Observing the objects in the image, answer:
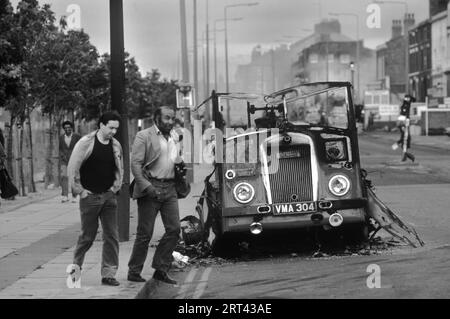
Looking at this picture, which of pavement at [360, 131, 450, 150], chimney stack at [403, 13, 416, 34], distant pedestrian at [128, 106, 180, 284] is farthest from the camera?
chimney stack at [403, 13, 416, 34]

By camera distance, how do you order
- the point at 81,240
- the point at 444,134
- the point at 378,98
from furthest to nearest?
the point at 378,98, the point at 444,134, the point at 81,240

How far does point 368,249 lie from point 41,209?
9263mm

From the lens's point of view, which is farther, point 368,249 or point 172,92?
point 172,92

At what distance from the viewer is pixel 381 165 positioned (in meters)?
36.9

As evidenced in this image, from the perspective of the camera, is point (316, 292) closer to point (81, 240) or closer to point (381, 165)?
point (81, 240)

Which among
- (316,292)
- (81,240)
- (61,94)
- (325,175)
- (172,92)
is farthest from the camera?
(172,92)

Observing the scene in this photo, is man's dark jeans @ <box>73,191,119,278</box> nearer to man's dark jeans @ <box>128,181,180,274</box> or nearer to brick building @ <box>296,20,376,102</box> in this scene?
man's dark jeans @ <box>128,181,180,274</box>

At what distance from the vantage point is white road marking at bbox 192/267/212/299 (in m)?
10.4

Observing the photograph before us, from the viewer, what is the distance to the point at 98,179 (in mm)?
10703

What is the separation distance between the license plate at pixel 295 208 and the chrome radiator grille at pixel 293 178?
0.09 meters

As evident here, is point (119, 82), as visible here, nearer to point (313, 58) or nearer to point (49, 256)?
point (49, 256)

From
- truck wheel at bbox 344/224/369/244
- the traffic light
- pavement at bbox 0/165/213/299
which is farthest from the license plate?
the traffic light

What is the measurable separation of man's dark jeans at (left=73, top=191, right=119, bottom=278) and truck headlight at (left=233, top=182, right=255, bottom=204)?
2.64 metres
